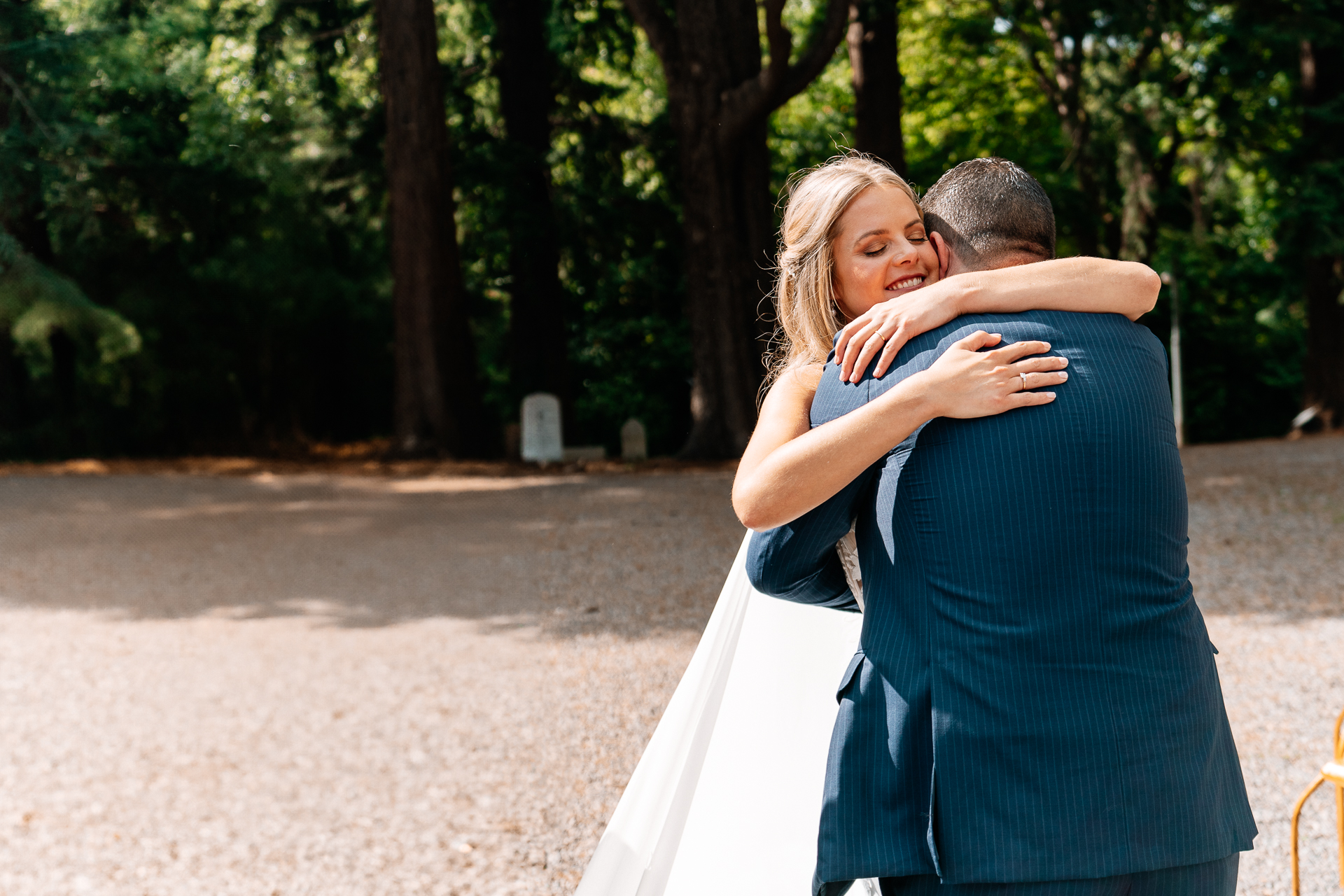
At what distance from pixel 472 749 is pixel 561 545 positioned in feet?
15.2

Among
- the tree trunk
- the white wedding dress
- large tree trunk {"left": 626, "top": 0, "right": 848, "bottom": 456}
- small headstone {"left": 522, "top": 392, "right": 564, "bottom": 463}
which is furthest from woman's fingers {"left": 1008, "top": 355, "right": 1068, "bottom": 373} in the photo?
the tree trunk

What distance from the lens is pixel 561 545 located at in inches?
382

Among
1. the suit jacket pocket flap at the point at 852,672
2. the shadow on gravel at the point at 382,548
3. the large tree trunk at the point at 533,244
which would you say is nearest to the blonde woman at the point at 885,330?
the suit jacket pocket flap at the point at 852,672

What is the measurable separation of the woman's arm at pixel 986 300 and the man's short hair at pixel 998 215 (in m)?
0.13

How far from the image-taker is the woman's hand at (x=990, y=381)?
136cm

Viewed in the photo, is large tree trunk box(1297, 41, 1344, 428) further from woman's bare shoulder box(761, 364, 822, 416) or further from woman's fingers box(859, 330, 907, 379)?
woman's fingers box(859, 330, 907, 379)

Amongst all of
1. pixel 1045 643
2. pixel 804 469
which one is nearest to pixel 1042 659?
pixel 1045 643

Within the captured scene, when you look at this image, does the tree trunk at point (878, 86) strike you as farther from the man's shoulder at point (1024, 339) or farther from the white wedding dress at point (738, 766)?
the man's shoulder at point (1024, 339)

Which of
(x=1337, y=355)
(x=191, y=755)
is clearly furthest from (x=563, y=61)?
(x=191, y=755)

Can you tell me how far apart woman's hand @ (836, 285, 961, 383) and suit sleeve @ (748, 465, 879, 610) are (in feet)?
0.47

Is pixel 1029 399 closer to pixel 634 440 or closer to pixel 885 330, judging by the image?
pixel 885 330

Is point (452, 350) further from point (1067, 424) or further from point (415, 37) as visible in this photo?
point (1067, 424)

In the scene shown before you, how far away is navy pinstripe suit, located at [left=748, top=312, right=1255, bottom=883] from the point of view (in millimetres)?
Answer: 1351

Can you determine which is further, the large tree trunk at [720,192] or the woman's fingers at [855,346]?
the large tree trunk at [720,192]
